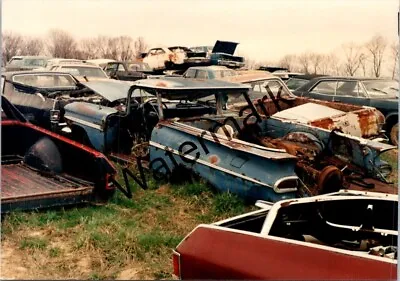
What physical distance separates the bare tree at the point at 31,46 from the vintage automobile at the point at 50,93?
0.53 meters

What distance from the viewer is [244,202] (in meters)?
3.05

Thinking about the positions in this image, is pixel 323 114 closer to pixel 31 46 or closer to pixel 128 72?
pixel 31 46

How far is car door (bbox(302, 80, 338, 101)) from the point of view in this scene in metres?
5.87

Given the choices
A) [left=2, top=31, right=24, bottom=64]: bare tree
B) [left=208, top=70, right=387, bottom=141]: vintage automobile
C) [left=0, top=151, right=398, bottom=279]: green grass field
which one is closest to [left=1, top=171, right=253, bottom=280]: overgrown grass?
[left=0, top=151, right=398, bottom=279]: green grass field

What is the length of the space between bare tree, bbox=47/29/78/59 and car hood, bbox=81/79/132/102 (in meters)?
1.18

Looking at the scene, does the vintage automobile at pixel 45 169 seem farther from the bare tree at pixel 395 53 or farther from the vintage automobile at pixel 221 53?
the bare tree at pixel 395 53

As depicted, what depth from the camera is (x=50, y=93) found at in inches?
178

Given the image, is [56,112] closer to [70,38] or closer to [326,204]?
[70,38]

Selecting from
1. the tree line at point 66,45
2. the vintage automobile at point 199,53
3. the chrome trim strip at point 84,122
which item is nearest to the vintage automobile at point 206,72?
the vintage automobile at point 199,53

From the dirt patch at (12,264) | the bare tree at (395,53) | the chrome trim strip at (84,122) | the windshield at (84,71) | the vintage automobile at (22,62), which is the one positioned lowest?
the dirt patch at (12,264)

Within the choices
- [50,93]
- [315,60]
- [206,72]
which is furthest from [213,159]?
[206,72]

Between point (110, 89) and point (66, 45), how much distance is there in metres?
1.52

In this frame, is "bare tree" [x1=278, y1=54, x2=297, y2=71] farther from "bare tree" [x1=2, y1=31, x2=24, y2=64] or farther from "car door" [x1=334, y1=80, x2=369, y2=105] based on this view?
"car door" [x1=334, y1=80, x2=369, y2=105]

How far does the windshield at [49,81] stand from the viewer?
14.7 ft
